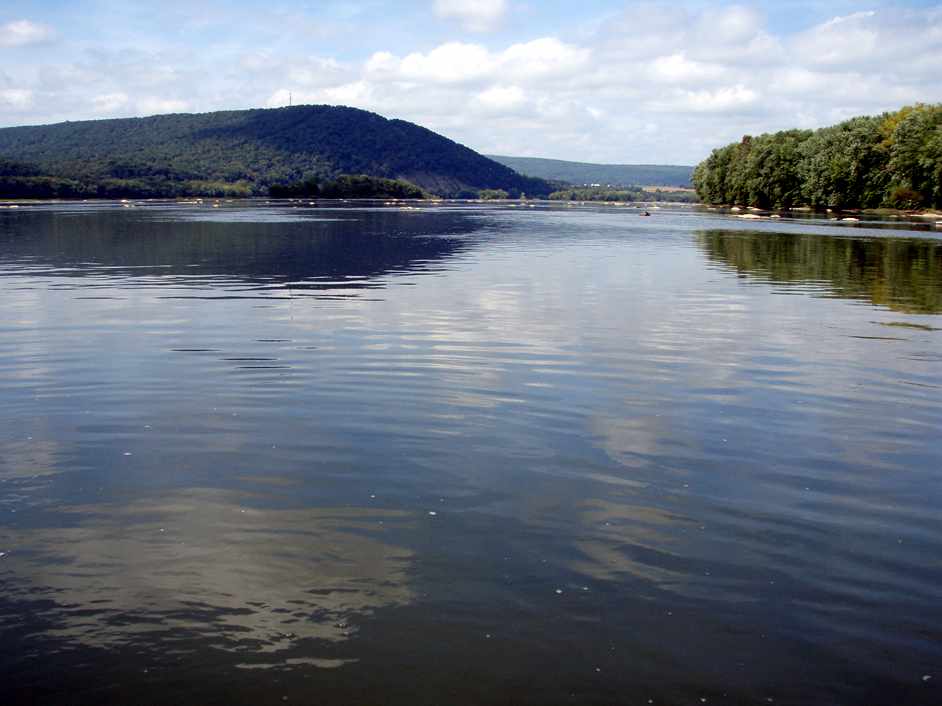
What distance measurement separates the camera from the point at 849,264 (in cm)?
5884

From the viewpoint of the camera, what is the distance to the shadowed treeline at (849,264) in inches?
1649

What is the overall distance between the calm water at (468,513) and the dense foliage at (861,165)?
13265 cm

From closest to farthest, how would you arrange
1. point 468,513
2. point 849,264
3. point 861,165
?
point 468,513 → point 849,264 → point 861,165

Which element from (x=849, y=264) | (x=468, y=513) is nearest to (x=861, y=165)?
(x=849, y=264)

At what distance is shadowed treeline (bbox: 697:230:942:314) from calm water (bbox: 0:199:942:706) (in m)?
13.4

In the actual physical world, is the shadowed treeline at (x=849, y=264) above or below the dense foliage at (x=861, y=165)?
below

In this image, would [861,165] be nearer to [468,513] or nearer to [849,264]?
[849,264]

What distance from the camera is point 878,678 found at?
28.2ft

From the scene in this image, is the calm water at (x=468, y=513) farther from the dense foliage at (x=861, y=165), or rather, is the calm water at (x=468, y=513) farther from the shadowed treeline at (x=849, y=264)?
the dense foliage at (x=861, y=165)

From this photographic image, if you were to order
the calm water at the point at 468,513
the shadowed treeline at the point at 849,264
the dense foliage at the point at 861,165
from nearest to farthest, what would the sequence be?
1. the calm water at the point at 468,513
2. the shadowed treeline at the point at 849,264
3. the dense foliage at the point at 861,165

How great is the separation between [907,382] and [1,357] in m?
24.0

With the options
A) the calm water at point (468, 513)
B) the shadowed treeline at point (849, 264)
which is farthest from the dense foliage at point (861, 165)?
the calm water at point (468, 513)

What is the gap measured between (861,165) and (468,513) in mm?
164778

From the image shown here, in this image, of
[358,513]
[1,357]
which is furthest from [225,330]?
[358,513]
